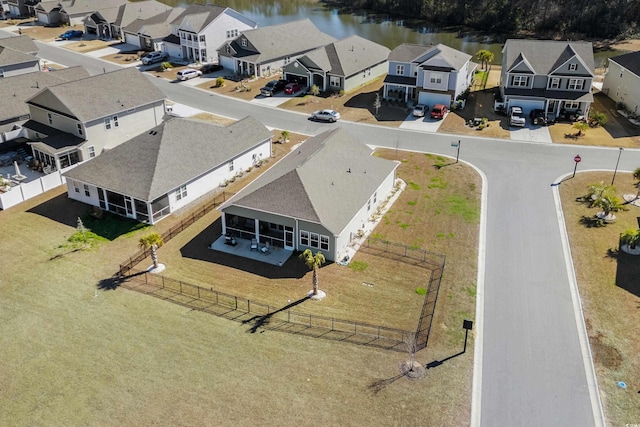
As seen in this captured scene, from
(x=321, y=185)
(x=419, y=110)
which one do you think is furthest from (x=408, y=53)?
(x=321, y=185)

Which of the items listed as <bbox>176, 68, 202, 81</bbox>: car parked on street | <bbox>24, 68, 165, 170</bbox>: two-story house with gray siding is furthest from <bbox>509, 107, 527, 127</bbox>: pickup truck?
<bbox>176, 68, 202, 81</bbox>: car parked on street

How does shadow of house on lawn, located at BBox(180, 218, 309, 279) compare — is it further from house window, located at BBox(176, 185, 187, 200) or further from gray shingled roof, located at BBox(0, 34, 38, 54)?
gray shingled roof, located at BBox(0, 34, 38, 54)

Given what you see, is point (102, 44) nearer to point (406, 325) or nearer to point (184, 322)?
point (184, 322)

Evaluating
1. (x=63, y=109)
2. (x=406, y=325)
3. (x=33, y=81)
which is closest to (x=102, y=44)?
(x=33, y=81)

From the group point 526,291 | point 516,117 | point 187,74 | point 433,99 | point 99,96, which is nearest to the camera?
point 526,291

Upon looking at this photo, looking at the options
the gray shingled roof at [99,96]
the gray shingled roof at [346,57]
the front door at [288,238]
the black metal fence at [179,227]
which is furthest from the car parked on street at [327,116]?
the front door at [288,238]

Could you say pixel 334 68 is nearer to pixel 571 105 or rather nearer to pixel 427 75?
pixel 427 75
